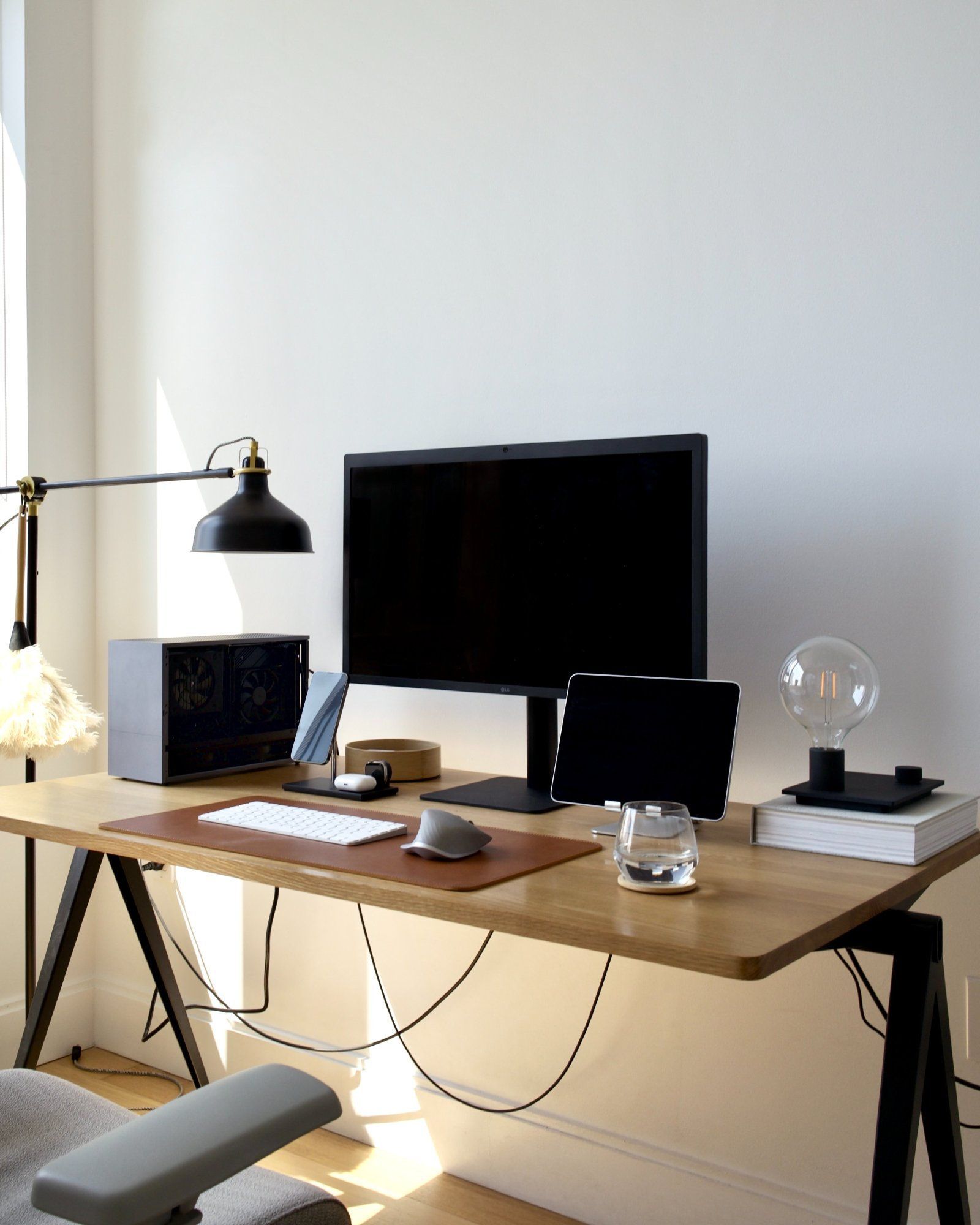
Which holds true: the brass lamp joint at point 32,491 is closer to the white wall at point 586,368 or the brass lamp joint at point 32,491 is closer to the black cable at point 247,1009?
the white wall at point 586,368

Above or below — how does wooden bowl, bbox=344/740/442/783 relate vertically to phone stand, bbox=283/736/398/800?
above

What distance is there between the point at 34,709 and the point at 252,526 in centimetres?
47

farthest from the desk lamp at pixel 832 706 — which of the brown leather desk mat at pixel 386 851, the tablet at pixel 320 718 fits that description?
the tablet at pixel 320 718

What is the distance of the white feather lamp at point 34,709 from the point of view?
6.24 ft

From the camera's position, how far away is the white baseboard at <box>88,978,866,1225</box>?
1894 millimetres

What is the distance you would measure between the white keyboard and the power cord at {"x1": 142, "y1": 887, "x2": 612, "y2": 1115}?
57 centimetres

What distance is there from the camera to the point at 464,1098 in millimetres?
2225

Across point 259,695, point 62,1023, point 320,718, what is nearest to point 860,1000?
point 320,718

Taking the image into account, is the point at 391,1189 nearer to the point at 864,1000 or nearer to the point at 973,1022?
the point at 864,1000

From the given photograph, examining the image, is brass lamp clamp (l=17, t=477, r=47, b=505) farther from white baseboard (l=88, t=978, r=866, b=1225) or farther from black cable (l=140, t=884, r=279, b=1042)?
white baseboard (l=88, t=978, r=866, b=1225)

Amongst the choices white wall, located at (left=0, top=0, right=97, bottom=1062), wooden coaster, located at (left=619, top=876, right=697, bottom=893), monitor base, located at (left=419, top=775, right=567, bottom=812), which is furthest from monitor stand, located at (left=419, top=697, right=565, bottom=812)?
white wall, located at (left=0, top=0, right=97, bottom=1062)

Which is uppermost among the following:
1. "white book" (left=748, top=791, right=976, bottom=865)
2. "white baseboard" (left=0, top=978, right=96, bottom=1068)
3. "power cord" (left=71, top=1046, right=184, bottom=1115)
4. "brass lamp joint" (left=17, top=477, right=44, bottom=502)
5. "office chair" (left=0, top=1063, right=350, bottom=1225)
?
"brass lamp joint" (left=17, top=477, right=44, bottom=502)

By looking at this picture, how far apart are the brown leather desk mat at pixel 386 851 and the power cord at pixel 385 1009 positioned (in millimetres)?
518

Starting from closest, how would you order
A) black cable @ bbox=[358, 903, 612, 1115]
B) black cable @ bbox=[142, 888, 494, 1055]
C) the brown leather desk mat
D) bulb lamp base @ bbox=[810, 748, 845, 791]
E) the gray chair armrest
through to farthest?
the gray chair armrest < the brown leather desk mat < bulb lamp base @ bbox=[810, 748, 845, 791] < black cable @ bbox=[358, 903, 612, 1115] < black cable @ bbox=[142, 888, 494, 1055]
